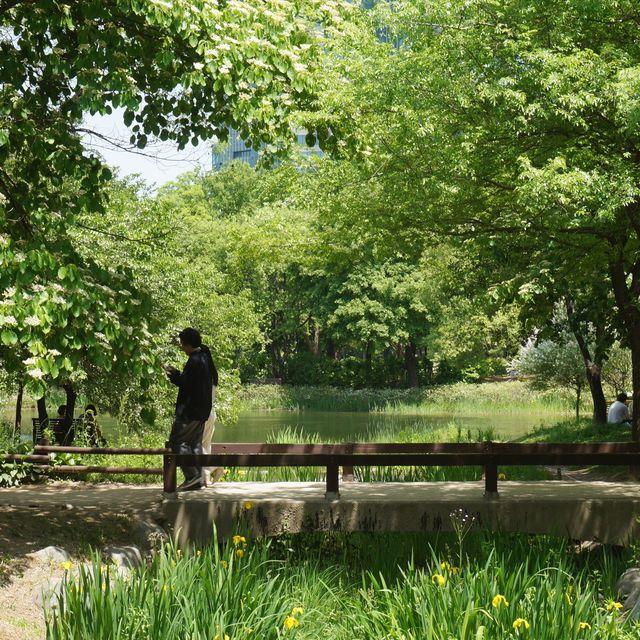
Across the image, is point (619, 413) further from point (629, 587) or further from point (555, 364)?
point (629, 587)

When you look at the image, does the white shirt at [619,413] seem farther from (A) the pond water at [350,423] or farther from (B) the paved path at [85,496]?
(B) the paved path at [85,496]

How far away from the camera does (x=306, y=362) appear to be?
64000mm

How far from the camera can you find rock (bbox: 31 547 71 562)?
9.07m

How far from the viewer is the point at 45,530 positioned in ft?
33.3

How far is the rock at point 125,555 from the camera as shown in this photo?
8930mm

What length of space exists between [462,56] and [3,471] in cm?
912

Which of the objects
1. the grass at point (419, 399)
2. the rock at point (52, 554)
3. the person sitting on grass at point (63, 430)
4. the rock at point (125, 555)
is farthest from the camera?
the grass at point (419, 399)

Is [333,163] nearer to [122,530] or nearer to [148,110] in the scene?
[148,110]

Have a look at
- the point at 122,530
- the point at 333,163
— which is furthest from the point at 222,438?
the point at 122,530

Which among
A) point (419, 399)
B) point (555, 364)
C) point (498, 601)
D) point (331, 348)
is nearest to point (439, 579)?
point (498, 601)

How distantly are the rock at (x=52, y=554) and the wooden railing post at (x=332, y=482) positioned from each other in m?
2.93

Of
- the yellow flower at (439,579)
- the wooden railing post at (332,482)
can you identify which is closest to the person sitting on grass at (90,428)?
the wooden railing post at (332,482)

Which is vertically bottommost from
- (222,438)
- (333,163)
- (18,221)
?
(222,438)

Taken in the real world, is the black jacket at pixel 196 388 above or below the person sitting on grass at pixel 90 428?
above
